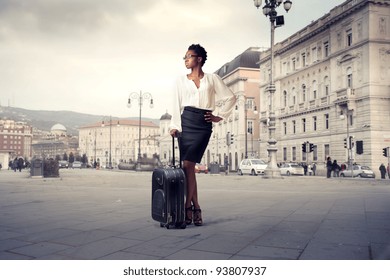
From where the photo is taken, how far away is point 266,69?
53344 millimetres

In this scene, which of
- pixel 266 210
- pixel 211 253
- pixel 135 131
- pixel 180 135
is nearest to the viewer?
pixel 211 253

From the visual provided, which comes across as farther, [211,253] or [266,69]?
[266,69]

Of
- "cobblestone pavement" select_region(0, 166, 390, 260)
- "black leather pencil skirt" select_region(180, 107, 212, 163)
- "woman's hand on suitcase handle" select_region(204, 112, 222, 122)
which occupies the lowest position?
"cobblestone pavement" select_region(0, 166, 390, 260)

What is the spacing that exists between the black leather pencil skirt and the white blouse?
7cm

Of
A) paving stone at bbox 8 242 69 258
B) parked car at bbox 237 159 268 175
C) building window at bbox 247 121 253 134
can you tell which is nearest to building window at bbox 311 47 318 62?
parked car at bbox 237 159 268 175

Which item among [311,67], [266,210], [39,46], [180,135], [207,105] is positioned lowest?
[266,210]

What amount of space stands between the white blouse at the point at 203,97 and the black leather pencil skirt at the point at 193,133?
2.7 inches

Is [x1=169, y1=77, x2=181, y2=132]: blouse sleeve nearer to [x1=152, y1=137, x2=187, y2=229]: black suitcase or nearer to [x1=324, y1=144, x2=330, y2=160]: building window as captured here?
[x1=152, y1=137, x2=187, y2=229]: black suitcase

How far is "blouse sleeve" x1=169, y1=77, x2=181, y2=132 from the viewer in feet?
13.6

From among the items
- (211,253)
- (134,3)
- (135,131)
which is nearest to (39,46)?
Result: (134,3)

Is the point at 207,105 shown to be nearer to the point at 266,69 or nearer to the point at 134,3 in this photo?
the point at 134,3

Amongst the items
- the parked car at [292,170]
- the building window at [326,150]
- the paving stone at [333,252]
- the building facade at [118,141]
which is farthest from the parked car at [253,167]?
the building facade at [118,141]

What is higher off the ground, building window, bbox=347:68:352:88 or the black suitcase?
building window, bbox=347:68:352:88
